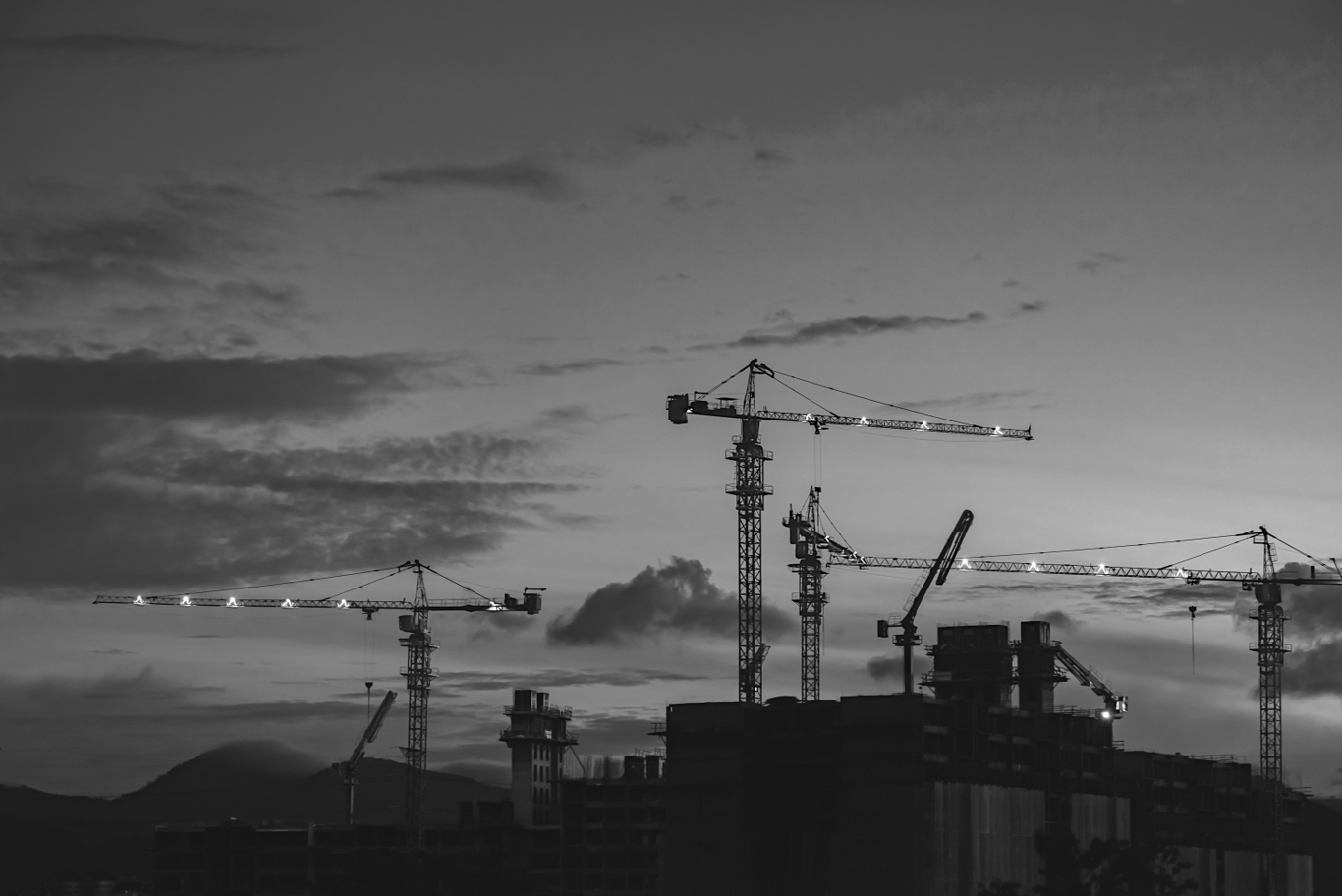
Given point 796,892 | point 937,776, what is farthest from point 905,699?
point 796,892

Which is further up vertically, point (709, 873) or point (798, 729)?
point (798, 729)

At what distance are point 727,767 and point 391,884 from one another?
36185 millimetres

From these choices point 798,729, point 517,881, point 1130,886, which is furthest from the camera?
point 798,729

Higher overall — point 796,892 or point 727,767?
point 727,767

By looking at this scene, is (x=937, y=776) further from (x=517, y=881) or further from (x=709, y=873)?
(x=517, y=881)

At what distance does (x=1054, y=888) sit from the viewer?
160 meters

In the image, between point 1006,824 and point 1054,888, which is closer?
point 1054,888

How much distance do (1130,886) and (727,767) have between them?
51531mm

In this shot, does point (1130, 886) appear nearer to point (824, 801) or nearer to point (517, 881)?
point (824, 801)

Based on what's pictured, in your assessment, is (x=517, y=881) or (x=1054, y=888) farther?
(x=517, y=881)

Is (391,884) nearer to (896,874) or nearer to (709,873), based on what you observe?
(709,873)

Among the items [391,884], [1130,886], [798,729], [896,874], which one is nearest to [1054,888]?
[1130,886]

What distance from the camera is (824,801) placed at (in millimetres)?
195750

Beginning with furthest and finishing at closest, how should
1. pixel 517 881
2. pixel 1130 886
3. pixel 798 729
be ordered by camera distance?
pixel 798 729 → pixel 517 881 → pixel 1130 886
